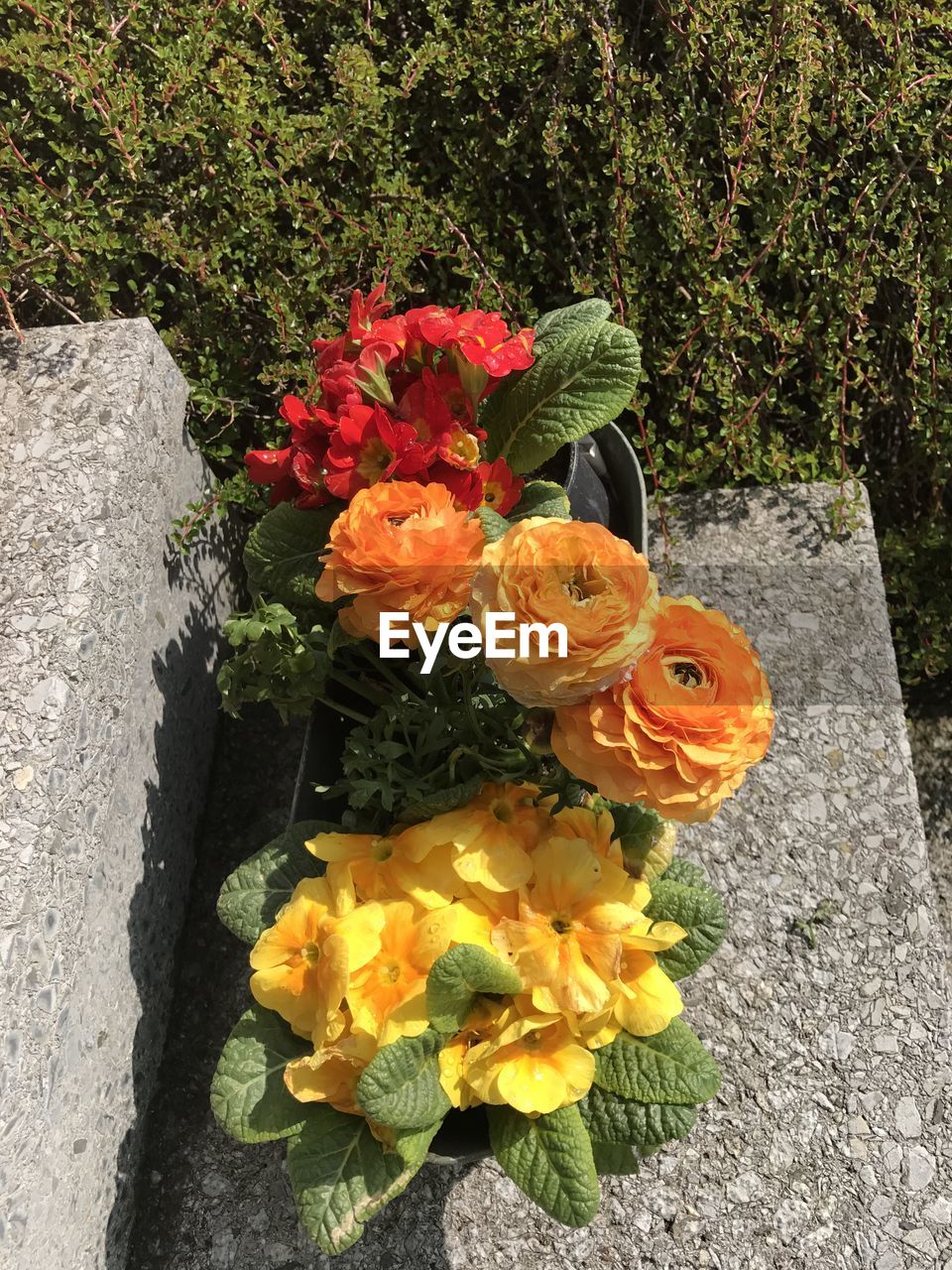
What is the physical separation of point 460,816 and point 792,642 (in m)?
0.83

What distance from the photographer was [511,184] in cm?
170

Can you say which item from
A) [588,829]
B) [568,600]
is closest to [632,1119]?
[588,829]

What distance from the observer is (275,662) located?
3.51 ft

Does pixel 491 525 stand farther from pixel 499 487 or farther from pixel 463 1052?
pixel 463 1052

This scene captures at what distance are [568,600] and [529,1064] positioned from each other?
17.7 inches

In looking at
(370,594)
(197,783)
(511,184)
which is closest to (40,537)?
(197,783)

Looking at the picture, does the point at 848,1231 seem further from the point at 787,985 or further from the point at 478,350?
the point at 478,350

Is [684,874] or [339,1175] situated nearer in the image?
[339,1175]

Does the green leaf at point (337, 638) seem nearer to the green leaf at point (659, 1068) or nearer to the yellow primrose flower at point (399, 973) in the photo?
the yellow primrose flower at point (399, 973)

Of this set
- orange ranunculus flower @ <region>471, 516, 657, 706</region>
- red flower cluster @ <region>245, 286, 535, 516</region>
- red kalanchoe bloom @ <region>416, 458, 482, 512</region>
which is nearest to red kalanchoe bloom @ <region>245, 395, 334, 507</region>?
red flower cluster @ <region>245, 286, 535, 516</region>

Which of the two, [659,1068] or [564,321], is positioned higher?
[564,321]

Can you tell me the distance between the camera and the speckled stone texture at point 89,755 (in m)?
1.06

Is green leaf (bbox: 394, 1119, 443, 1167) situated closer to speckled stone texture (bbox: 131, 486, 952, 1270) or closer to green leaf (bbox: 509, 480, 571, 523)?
speckled stone texture (bbox: 131, 486, 952, 1270)

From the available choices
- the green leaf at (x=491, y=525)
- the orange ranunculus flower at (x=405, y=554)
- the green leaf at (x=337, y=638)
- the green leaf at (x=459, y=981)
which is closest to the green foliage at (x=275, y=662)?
the green leaf at (x=337, y=638)
